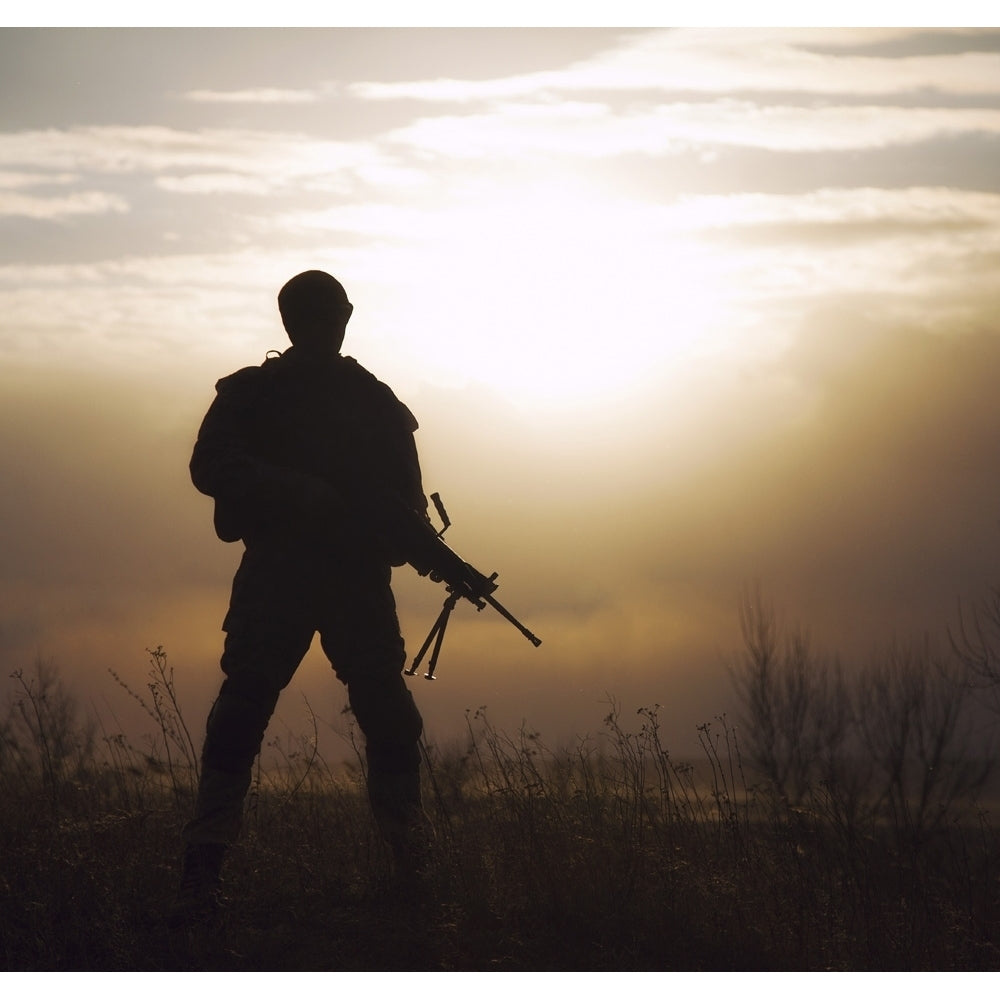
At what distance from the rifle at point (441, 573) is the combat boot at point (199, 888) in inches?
39.2

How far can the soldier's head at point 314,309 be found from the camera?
4.46m

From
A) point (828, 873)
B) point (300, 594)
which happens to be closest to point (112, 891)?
point (300, 594)

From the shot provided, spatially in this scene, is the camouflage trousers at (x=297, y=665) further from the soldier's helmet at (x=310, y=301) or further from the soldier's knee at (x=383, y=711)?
the soldier's helmet at (x=310, y=301)

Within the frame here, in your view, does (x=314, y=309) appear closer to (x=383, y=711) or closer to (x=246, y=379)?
(x=246, y=379)

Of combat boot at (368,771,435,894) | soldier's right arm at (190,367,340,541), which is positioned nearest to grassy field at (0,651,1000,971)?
combat boot at (368,771,435,894)

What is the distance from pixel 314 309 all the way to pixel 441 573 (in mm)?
1137

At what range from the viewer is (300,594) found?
4.30 metres

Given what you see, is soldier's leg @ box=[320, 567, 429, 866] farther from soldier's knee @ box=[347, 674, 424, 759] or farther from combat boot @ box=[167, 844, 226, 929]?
combat boot @ box=[167, 844, 226, 929]

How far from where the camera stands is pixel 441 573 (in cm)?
449

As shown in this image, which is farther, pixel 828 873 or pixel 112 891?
pixel 828 873

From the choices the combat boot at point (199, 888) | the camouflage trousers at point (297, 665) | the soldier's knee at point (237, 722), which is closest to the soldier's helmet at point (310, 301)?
the camouflage trousers at point (297, 665)

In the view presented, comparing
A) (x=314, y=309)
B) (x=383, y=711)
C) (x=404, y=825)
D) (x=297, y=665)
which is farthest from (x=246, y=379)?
(x=404, y=825)

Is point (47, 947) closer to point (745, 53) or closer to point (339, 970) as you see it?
point (339, 970)

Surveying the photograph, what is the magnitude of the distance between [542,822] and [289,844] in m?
1.10
